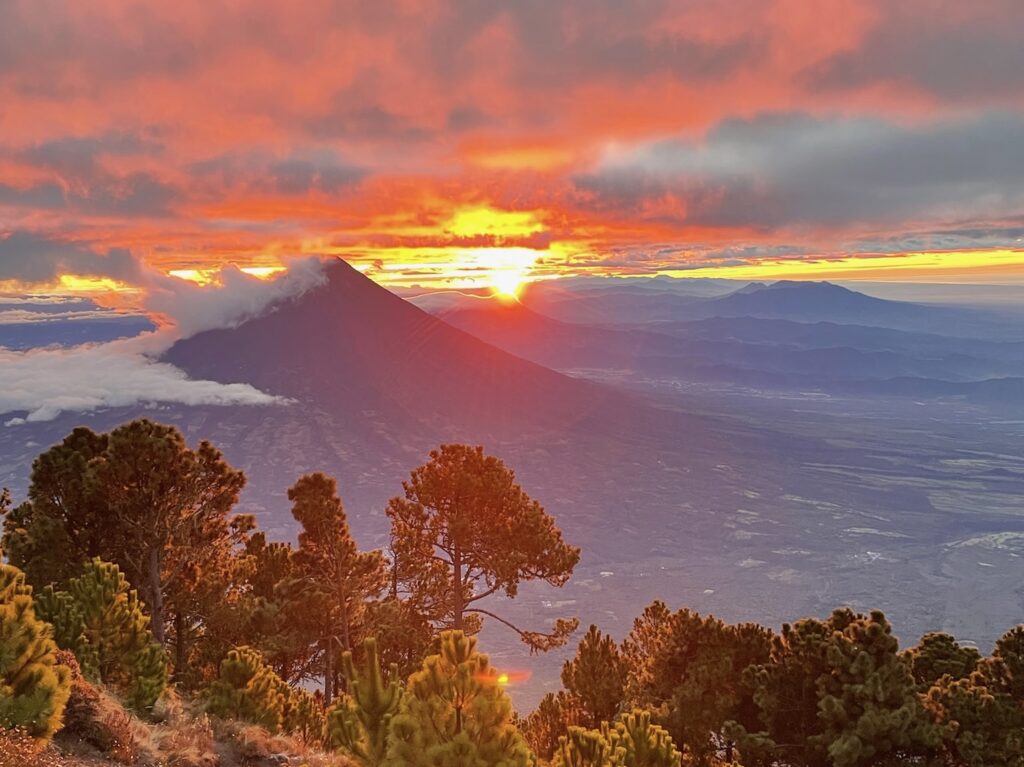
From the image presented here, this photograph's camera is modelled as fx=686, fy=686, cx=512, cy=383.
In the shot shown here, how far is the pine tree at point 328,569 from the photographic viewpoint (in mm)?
24094

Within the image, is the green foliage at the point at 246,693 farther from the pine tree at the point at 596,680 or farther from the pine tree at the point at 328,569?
the pine tree at the point at 596,680

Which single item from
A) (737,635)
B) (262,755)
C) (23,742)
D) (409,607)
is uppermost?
(23,742)

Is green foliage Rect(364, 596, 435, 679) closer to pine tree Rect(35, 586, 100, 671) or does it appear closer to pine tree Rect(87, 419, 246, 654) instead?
pine tree Rect(87, 419, 246, 654)

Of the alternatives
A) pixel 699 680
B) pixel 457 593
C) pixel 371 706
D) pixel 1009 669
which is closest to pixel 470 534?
pixel 457 593

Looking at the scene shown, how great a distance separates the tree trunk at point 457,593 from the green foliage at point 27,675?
53.7ft

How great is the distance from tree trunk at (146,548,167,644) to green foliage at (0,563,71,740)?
9.16 meters

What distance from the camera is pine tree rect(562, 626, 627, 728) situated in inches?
943

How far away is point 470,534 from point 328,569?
531 centimetres

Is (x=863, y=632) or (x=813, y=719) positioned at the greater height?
(x=863, y=632)

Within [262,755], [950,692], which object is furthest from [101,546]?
[950,692]

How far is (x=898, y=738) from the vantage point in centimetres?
1616

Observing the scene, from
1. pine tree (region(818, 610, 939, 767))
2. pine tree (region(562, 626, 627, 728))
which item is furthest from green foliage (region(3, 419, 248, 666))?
pine tree (region(818, 610, 939, 767))

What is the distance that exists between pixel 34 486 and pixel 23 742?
1278 cm

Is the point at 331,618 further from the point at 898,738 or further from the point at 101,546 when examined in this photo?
the point at 898,738
